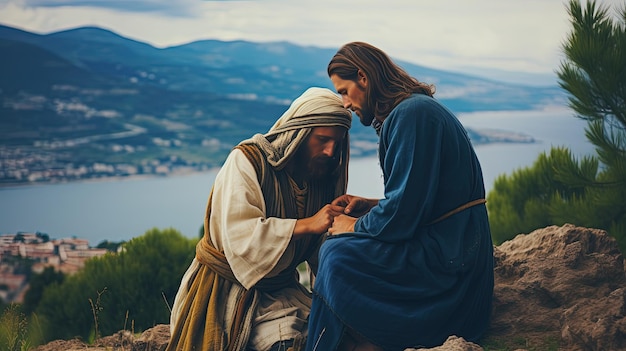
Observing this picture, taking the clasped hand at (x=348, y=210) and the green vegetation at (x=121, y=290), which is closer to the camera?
the clasped hand at (x=348, y=210)

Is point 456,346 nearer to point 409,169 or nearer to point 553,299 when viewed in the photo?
point 409,169

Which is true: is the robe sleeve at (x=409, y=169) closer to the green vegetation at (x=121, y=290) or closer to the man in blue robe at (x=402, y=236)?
the man in blue robe at (x=402, y=236)

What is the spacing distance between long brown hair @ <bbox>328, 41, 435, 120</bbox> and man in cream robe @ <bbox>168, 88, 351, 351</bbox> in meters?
0.30

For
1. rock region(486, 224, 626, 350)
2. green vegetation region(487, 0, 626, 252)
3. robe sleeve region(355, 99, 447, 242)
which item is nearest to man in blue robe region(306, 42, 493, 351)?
robe sleeve region(355, 99, 447, 242)

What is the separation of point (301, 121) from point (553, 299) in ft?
5.71

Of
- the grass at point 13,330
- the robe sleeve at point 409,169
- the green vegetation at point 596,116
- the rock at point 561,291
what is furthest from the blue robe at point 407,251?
the green vegetation at point 596,116

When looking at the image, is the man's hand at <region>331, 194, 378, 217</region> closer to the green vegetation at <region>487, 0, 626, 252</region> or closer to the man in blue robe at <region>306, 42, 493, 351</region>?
the man in blue robe at <region>306, 42, 493, 351</region>

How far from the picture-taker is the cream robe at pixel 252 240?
4.71 meters

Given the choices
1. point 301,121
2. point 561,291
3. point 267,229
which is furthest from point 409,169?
point 561,291

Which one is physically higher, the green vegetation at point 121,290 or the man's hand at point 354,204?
the man's hand at point 354,204

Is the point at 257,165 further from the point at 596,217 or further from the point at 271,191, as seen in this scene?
the point at 596,217

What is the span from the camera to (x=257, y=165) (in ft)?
15.9

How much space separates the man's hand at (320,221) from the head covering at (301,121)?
34 centimetres

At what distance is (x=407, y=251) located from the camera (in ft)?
14.3
